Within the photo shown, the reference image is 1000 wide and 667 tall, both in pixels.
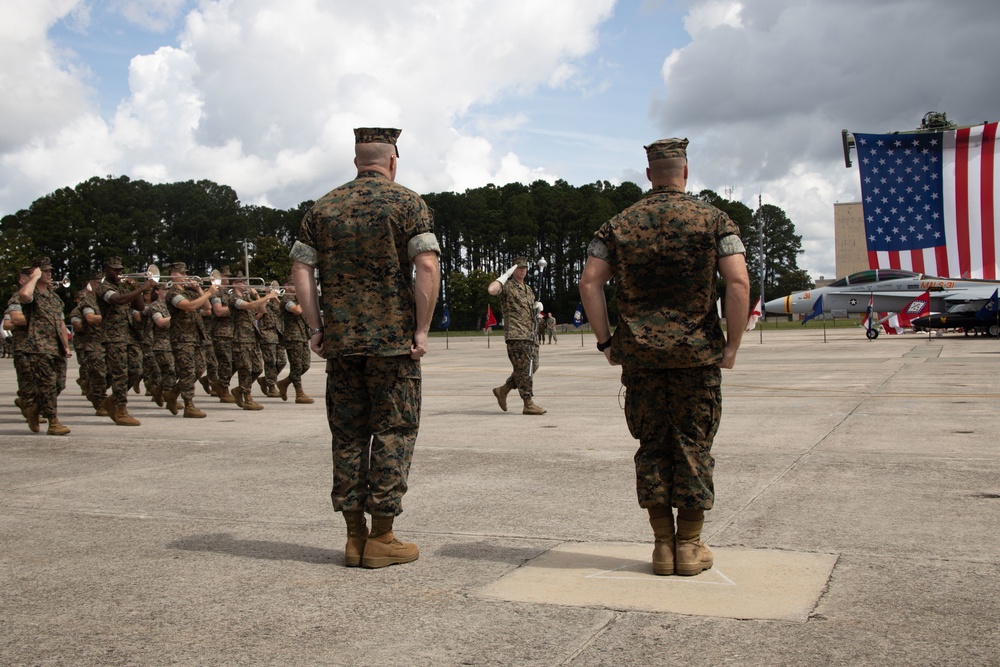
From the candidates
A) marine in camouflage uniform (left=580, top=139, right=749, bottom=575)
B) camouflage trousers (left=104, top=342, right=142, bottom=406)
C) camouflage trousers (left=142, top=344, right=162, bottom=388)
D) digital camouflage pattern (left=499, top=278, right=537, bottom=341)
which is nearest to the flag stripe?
digital camouflage pattern (left=499, top=278, right=537, bottom=341)

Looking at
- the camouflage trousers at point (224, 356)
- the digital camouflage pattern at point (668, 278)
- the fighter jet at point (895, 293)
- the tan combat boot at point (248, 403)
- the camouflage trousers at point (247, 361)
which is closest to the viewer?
the digital camouflage pattern at point (668, 278)

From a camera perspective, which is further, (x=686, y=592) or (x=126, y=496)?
(x=126, y=496)

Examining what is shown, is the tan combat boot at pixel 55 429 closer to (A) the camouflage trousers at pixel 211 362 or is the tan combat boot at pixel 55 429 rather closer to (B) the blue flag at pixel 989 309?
(A) the camouflage trousers at pixel 211 362

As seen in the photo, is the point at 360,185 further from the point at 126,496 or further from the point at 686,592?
the point at 126,496

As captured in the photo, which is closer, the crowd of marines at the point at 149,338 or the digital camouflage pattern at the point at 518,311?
the crowd of marines at the point at 149,338

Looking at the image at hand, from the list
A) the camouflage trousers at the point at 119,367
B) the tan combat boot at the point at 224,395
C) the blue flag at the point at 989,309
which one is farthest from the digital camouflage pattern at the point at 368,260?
the blue flag at the point at 989,309

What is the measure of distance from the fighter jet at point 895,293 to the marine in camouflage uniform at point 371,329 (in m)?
37.7

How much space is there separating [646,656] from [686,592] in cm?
88

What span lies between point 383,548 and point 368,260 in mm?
1446

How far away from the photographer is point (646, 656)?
11.4ft

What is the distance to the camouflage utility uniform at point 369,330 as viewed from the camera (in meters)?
5.00

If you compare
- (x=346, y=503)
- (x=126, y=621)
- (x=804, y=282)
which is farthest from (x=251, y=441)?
(x=804, y=282)

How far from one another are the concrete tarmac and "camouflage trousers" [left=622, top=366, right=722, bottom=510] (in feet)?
1.32

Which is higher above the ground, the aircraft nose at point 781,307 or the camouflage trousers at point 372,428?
the aircraft nose at point 781,307
